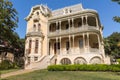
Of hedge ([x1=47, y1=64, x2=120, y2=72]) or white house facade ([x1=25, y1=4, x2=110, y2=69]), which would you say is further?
white house facade ([x1=25, y1=4, x2=110, y2=69])

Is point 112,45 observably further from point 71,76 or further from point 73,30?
point 71,76

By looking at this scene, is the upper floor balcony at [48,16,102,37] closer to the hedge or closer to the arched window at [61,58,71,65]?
the arched window at [61,58,71,65]

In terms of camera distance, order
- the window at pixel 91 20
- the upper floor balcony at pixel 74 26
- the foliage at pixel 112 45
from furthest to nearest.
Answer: the foliage at pixel 112 45 < the window at pixel 91 20 < the upper floor balcony at pixel 74 26

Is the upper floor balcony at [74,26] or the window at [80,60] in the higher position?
the upper floor balcony at [74,26]

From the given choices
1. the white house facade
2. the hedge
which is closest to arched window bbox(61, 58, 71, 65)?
the white house facade

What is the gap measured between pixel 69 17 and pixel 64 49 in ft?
22.5

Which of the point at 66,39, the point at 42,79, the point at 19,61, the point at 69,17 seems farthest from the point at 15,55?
the point at 42,79

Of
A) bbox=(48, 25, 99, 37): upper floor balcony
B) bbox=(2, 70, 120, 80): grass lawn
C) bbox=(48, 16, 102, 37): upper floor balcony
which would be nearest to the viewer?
bbox=(2, 70, 120, 80): grass lawn

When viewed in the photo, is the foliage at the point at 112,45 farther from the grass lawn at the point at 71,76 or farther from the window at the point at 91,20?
the grass lawn at the point at 71,76

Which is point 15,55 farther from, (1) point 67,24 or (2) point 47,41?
(1) point 67,24

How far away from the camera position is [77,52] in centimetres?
3042

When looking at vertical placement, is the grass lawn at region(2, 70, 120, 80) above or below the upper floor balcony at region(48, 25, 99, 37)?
below

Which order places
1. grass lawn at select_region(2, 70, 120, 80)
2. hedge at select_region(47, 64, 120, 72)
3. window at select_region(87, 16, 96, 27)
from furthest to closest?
window at select_region(87, 16, 96, 27)
hedge at select_region(47, 64, 120, 72)
grass lawn at select_region(2, 70, 120, 80)

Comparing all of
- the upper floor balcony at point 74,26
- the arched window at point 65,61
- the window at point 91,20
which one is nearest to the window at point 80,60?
the arched window at point 65,61
